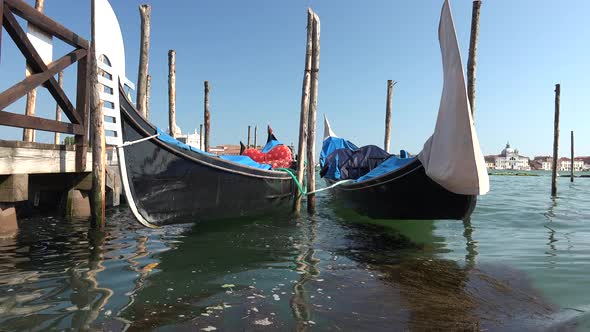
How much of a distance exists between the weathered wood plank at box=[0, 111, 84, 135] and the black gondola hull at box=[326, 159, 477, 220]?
14.1 feet

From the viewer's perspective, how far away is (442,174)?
13.6ft

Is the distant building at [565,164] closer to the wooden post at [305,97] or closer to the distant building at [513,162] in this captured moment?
the distant building at [513,162]

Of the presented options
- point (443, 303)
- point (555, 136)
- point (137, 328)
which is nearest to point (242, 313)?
point (137, 328)

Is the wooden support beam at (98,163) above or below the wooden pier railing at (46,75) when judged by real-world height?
below

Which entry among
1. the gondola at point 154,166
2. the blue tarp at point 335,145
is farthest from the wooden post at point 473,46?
the gondola at point 154,166

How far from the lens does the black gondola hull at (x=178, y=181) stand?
465 centimetres

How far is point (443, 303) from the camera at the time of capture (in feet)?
9.37

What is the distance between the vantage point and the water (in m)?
2.48

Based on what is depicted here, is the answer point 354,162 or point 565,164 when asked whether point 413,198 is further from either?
point 565,164

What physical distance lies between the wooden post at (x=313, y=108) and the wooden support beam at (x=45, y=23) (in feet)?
13.1

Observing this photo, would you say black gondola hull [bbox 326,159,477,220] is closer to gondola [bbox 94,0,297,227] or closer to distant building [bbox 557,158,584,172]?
gondola [bbox 94,0,297,227]

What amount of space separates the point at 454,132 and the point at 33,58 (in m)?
4.90

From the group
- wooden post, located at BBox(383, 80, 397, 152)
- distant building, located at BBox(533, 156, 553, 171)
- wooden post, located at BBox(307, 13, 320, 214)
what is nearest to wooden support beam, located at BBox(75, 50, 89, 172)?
wooden post, located at BBox(307, 13, 320, 214)

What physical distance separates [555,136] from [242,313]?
1471 centimetres
